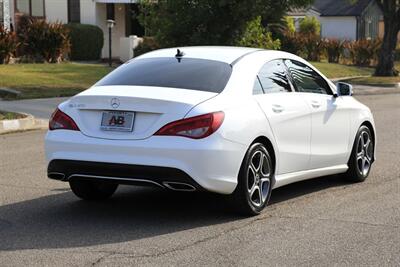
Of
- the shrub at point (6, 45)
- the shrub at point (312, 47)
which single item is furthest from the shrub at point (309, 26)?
the shrub at point (6, 45)

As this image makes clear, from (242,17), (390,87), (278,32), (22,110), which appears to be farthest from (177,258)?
(278,32)

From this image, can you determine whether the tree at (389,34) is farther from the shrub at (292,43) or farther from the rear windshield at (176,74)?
the rear windshield at (176,74)

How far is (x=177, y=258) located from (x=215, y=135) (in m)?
1.22

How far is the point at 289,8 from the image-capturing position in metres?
21.1

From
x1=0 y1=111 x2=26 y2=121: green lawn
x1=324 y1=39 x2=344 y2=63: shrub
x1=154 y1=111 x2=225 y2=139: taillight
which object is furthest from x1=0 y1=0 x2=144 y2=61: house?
x1=154 y1=111 x2=225 y2=139: taillight

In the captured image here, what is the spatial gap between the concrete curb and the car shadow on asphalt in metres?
5.55

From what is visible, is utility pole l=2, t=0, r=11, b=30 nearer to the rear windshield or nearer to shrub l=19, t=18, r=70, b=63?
shrub l=19, t=18, r=70, b=63

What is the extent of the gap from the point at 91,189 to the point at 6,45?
18006 mm

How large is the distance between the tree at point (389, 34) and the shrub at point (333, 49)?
707 centimetres

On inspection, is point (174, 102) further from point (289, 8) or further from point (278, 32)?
point (278, 32)

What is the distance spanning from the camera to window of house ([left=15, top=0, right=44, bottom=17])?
30.6m

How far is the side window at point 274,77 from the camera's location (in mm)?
7062

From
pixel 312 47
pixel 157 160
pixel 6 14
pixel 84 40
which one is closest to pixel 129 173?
pixel 157 160

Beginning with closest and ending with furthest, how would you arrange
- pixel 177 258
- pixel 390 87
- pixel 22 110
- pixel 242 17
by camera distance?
pixel 177 258
pixel 22 110
pixel 242 17
pixel 390 87
